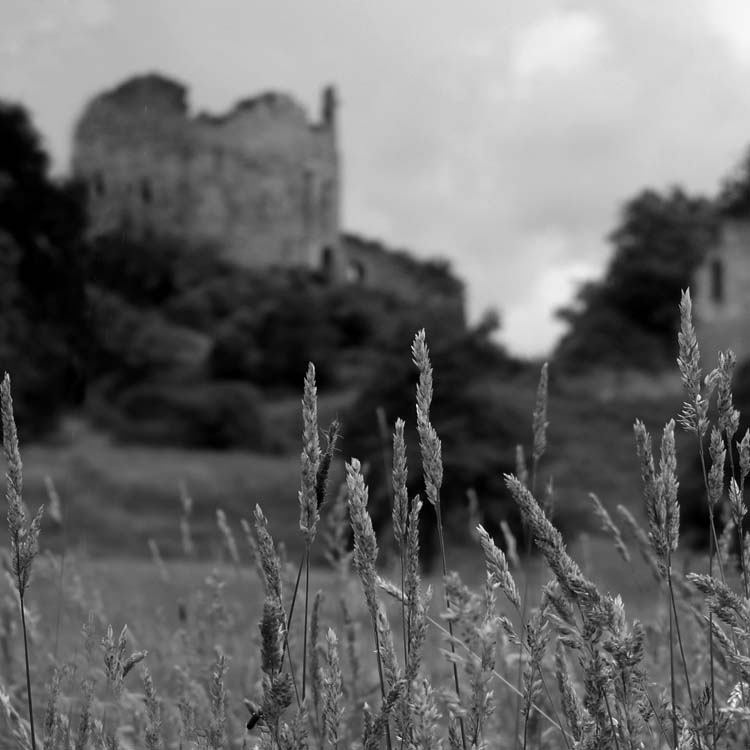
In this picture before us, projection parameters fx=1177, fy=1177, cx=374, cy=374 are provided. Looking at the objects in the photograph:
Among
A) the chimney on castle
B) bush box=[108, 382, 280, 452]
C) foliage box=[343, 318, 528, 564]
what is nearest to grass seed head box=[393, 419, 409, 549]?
foliage box=[343, 318, 528, 564]

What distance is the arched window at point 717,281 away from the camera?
30.8 metres

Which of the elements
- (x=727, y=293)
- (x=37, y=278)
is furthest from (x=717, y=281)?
(x=37, y=278)

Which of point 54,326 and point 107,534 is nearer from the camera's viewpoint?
point 107,534

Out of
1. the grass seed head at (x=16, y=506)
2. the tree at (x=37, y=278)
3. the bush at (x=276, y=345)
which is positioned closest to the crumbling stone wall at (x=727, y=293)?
the bush at (x=276, y=345)

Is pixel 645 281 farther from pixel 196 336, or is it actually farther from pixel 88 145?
pixel 88 145

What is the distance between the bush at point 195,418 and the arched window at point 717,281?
40.3ft

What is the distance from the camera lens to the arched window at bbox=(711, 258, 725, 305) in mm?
30766

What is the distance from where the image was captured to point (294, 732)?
3.73ft

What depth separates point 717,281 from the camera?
101 feet

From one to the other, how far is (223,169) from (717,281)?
1239 inches

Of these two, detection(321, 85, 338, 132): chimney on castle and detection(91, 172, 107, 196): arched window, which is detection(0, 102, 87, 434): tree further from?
detection(321, 85, 338, 132): chimney on castle

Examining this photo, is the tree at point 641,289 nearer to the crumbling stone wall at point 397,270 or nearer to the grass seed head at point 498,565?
the crumbling stone wall at point 397,270

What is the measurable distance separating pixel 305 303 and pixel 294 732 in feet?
123

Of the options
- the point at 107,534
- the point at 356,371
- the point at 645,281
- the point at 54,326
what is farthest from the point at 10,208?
the point at 645,281
